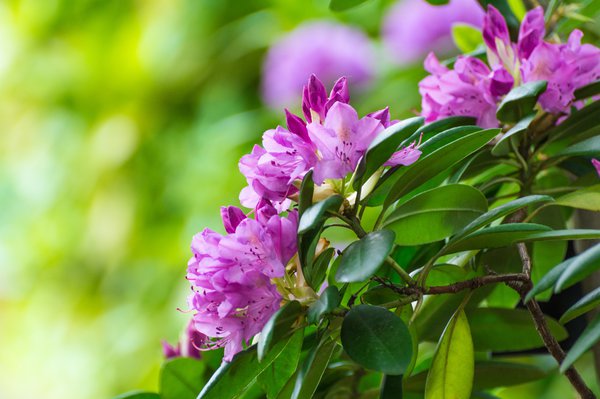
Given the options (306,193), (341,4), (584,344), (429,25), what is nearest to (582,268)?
(584,344)

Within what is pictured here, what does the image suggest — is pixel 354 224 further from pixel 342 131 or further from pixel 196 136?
pixel 196 136

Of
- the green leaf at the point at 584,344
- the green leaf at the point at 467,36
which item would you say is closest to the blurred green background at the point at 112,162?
the green leaf at the point at 467,36

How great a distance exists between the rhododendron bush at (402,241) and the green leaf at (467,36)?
0.40 ft

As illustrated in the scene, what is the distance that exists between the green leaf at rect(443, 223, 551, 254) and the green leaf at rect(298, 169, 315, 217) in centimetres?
8

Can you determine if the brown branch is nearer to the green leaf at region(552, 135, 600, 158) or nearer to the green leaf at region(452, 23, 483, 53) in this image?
the green leaf at region(552, 135, 600, 158)

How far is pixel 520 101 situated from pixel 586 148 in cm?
6

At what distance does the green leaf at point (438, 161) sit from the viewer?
430 millimetres

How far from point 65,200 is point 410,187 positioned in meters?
2.17

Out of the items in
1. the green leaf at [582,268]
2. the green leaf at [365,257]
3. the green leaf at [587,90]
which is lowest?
the green leaf at [587,90]

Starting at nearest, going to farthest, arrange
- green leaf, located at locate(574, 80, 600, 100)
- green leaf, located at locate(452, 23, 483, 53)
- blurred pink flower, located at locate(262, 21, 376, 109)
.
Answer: green leaf, located at locate(574, 80, 600, 100)
green leaf, located at locate(452, 23, 483, 53)
blurred pink flower, located at locate(262, 21, 376, 109)

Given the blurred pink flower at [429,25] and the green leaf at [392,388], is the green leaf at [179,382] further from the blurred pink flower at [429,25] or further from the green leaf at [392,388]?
the blurred pink flower at [429,25]

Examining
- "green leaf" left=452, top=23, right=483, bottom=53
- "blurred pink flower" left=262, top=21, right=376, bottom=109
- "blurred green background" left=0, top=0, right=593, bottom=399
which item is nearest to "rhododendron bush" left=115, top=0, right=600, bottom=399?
"green leaf" left=452, top=23, right=483, bottom=53

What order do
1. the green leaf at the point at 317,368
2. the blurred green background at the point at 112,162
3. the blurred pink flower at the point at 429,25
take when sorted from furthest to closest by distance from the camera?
the blurred green background at the point at 112,162, the blurred pink flower at the point at 429,25, the green leaf at the point at 317,368

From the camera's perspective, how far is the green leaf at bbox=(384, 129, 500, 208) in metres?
0.43
